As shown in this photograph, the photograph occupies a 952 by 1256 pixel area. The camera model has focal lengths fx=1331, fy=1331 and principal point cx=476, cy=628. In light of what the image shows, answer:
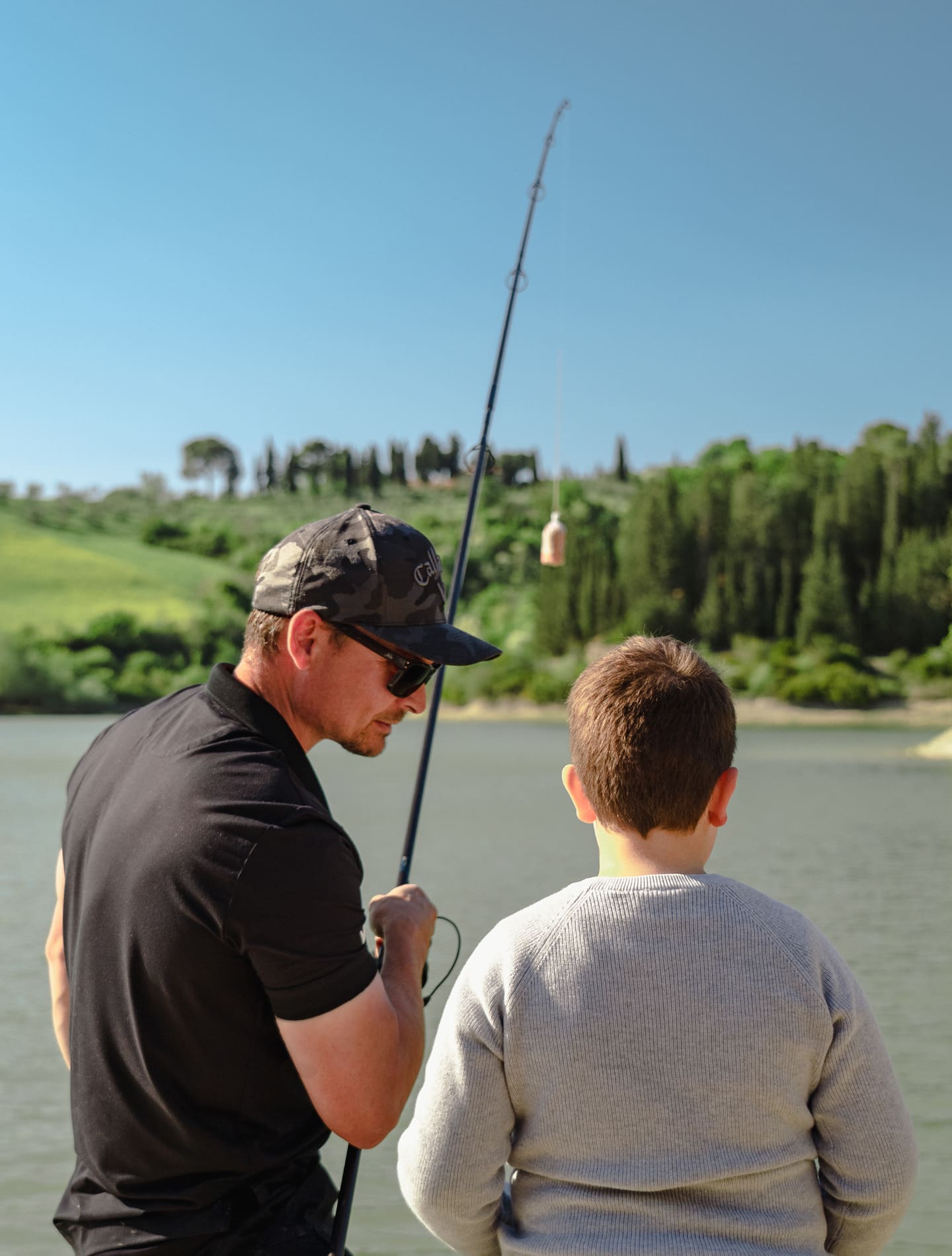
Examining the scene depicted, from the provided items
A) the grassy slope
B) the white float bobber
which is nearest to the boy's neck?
the white float bobber

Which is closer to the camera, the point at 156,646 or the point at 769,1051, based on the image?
the point at 769,1051

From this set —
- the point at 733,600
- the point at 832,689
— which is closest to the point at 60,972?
the point at 832,689

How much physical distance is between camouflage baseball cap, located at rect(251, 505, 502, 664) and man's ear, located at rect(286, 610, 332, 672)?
0.04ft

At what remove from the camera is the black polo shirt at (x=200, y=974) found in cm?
142

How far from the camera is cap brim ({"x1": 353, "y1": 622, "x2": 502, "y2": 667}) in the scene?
5.42 ft

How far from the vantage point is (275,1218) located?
153cm

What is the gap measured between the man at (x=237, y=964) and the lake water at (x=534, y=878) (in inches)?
125

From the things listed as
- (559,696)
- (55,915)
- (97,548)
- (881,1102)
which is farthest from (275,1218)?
(97,548)

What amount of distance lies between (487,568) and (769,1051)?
310ft

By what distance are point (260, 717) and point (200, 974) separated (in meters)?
0.31

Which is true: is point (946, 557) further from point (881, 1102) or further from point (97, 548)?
point (881, 1102)

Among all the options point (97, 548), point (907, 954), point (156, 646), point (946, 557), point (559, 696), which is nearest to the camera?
point (907, 954)

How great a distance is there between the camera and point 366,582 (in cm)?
164

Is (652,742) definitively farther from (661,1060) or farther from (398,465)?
(398,465)
